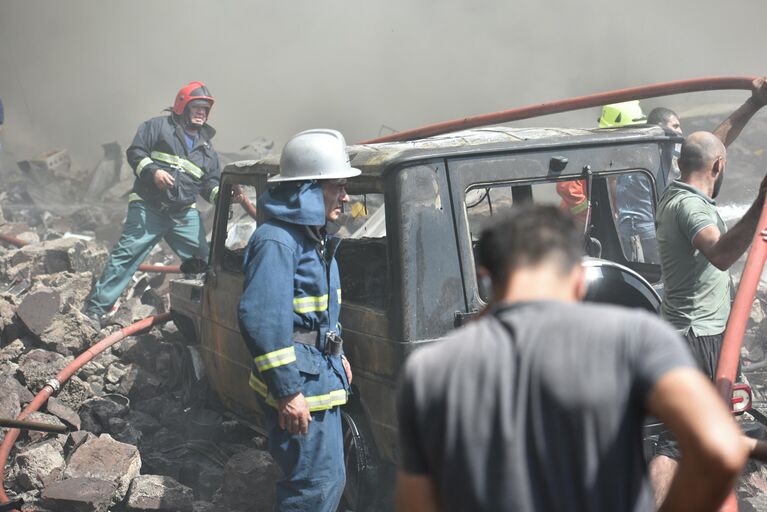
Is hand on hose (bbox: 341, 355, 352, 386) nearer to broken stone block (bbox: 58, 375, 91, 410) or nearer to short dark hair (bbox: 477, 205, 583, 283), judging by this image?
short dark hair (bbox: 477, 205, 583, 283)

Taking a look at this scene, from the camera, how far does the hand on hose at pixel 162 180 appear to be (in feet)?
25.4

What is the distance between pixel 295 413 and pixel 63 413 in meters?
2.77

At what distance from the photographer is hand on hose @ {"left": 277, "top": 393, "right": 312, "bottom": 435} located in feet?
11.3

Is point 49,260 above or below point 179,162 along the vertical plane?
below

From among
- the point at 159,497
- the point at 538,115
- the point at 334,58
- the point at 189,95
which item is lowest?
the point at 159,497

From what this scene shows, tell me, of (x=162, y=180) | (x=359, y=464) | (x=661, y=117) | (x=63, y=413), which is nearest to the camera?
(x=359, y=464)

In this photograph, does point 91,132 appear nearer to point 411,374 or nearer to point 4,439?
point 4,439

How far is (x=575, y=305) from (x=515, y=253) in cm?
15

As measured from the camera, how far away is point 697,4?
651 inches

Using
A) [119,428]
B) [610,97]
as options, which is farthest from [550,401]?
[119,428]

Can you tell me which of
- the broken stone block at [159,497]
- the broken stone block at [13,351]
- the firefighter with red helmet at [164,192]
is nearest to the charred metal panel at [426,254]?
the broken stone block at [159,497]

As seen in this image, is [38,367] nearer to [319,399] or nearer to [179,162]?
[179,162]

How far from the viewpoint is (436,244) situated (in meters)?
3.67

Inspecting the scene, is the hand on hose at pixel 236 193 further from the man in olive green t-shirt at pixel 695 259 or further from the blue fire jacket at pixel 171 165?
the man in olive green t-shirt at pixel 695 259
